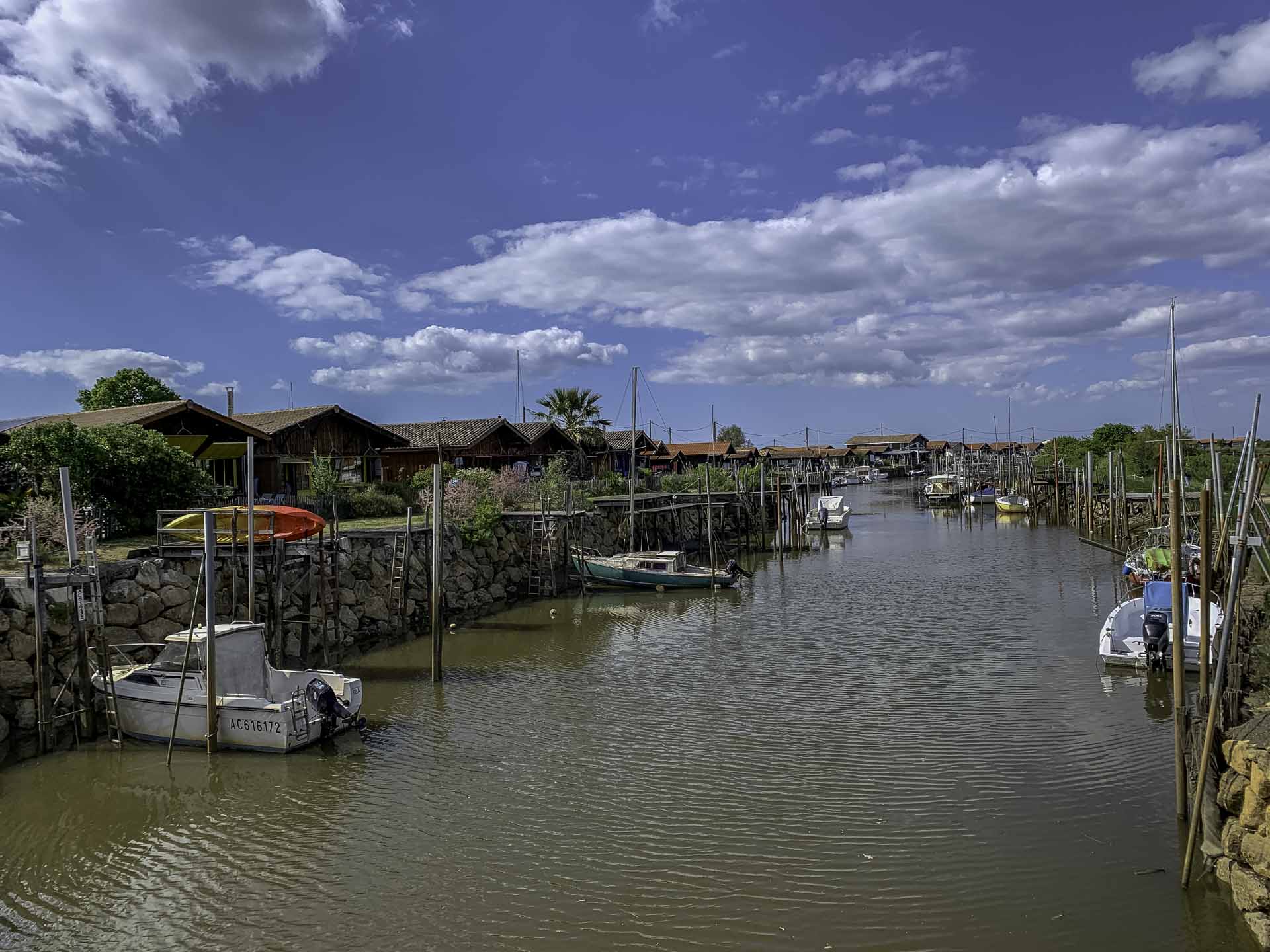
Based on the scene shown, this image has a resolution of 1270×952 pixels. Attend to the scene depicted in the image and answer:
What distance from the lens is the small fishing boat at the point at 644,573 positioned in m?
34.0

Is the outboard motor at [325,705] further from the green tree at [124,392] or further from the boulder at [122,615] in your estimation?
the green tree at [124,392]

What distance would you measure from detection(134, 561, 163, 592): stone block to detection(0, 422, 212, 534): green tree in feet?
18.3

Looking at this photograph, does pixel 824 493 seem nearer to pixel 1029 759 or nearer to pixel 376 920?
pixel 1029 759

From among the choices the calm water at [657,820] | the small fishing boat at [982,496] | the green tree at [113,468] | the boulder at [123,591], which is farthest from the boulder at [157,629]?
the small fishing boat at [982,496]

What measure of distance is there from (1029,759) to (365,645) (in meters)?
17.1

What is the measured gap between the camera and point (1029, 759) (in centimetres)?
1423

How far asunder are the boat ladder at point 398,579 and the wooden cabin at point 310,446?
908 centimetres

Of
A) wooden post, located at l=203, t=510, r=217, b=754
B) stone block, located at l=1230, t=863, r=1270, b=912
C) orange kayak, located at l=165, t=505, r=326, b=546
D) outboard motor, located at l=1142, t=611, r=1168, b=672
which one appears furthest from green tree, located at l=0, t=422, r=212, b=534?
stone block, located at l=1230, t=863, r=1270, b=912

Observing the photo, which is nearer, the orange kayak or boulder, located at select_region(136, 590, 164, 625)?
boulder, located at select_region(136, 590, 164, 625)

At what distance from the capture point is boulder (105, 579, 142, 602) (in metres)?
18.7

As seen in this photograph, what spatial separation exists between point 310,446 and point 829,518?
115ft

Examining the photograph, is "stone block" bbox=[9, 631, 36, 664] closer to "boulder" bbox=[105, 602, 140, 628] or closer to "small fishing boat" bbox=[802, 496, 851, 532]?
"boulder" bbox=[105, 602, 140, 628]

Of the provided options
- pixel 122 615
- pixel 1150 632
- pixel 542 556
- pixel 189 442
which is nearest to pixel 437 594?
pixel 122 615

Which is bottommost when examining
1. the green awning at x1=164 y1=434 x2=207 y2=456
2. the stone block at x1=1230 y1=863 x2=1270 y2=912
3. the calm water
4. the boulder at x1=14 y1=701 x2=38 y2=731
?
the calm water
